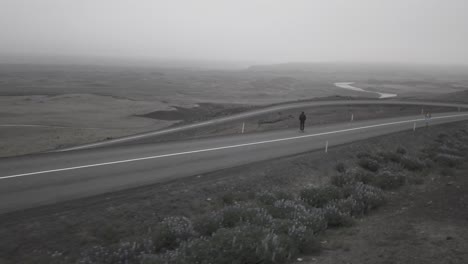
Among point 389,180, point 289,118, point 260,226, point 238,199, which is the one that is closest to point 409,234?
point 260,226

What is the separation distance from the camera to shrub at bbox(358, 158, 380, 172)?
17.8 metres

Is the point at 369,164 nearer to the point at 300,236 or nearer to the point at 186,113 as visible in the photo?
the point at 300,236

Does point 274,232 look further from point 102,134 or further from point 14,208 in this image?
point 102,134

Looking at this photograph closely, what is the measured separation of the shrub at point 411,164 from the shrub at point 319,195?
7247 millimetres

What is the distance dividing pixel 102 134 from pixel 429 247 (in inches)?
1300

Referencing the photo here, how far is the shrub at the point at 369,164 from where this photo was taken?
58.5ft

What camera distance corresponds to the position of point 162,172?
48.5 ft

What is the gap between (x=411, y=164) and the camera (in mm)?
18406

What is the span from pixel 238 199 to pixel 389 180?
6860mm

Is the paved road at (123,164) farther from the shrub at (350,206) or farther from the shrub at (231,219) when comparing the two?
the shrub at (350,206)

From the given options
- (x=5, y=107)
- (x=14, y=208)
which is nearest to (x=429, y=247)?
(x=14, y=208)

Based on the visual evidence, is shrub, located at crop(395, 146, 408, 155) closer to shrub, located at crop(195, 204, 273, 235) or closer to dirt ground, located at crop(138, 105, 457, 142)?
dirt ground, located at crop(138, 105, 457, 142)

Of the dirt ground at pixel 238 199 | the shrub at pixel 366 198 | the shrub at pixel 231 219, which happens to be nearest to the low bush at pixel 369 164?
the dirt ground at pixel 238 199

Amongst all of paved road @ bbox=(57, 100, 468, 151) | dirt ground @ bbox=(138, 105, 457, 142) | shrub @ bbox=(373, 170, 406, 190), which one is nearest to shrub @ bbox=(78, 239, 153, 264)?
shrub @ bbox=(373, 170, 406, 190)
